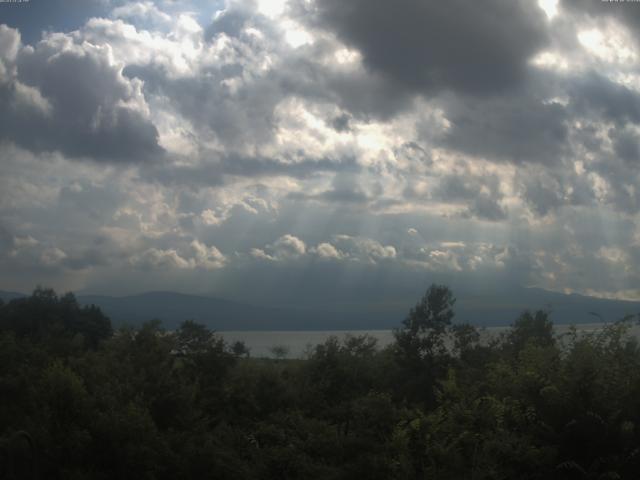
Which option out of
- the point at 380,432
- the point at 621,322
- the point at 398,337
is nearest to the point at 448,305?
the point at 398,337

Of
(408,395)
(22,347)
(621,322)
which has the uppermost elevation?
(621,322)

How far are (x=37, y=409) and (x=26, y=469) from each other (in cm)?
567

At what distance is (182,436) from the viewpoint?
27062 mm

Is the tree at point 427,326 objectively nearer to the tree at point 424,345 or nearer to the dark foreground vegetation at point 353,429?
the tree at point 424,345

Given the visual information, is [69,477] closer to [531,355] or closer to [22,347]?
[531,355]

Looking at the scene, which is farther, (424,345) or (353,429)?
(424,345)

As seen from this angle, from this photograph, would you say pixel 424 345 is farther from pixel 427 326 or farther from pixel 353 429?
pixel 353 429

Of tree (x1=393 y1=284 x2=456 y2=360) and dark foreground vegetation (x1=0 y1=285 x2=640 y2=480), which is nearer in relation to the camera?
dark foreground vegetation (x1=0 y1=285 x2=640 y2=480)

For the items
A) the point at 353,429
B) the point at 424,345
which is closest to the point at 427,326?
the point at 424,345

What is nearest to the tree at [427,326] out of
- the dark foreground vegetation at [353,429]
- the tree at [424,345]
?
the tree at [424,345]

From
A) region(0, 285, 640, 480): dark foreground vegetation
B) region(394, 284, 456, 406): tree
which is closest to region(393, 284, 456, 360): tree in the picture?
region(394, 284, 456, 406): tree

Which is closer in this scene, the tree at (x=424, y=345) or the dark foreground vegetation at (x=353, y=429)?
the dark foreground vegetation at (x=353, y=429)

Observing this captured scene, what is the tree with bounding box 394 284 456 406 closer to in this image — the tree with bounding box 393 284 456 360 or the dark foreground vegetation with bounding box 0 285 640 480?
the tree with bounding box 393 284 456 360

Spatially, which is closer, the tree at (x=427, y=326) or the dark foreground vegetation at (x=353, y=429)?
the dark foreground vegetation at (x=353, y=429)
